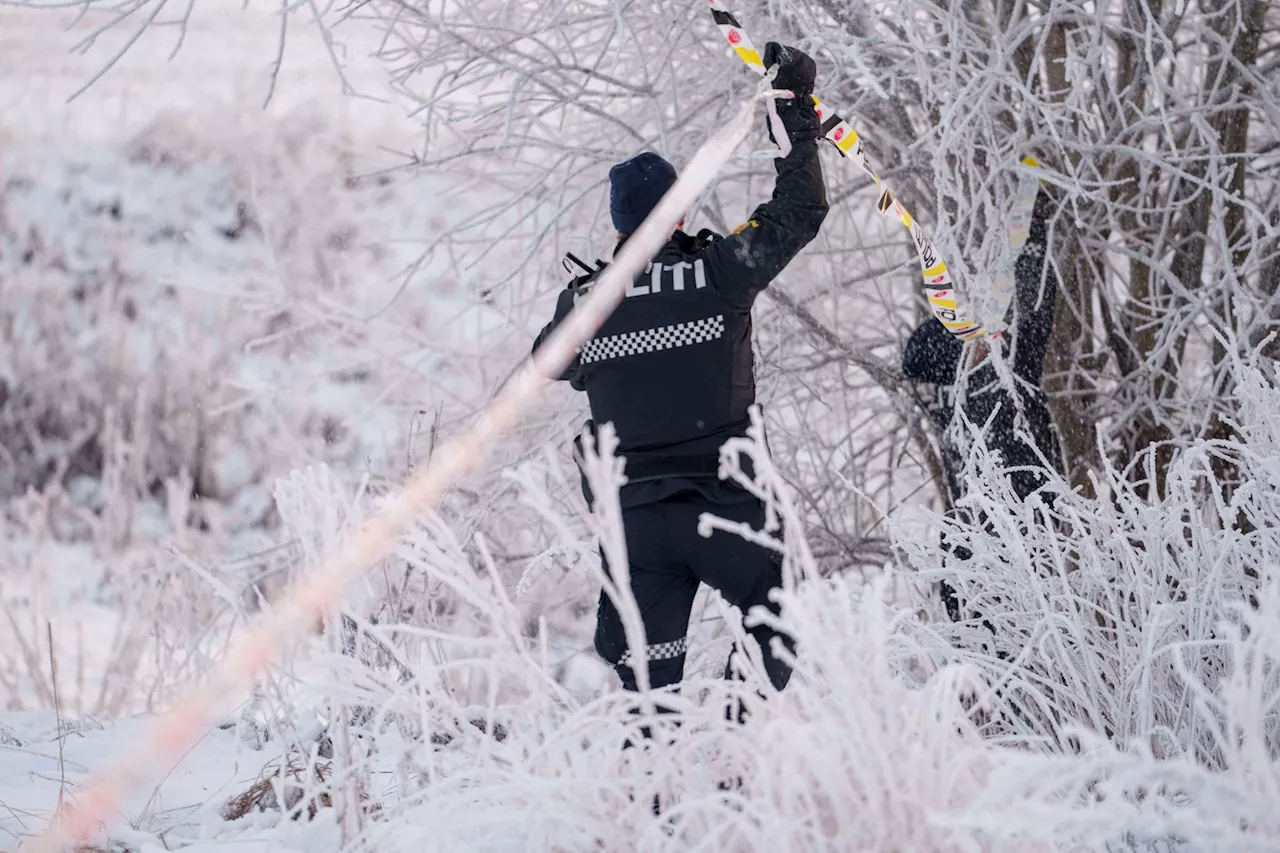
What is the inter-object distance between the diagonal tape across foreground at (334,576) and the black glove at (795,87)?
0.06 meters

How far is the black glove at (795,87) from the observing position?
269 centimetres

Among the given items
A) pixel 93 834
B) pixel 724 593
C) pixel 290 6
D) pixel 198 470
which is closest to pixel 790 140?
pixel 724 593

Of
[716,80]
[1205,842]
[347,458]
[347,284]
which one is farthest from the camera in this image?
[347,284]

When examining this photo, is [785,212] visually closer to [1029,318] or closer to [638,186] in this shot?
[638,186]

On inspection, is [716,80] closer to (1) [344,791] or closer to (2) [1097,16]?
(2) [1097,16]

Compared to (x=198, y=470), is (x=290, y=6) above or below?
above

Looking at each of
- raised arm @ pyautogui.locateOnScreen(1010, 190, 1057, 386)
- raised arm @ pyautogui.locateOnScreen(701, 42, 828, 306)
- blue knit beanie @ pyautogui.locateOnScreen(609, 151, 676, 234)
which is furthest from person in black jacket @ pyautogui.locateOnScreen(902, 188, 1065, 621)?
blue knit beanie @ pyautogui.locateOnScreen(609, 151, 676, 234)

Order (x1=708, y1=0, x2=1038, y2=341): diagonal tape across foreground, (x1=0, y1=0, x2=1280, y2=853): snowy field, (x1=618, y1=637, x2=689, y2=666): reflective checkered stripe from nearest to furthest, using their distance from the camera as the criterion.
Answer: (x1=0, y1=0, x2=1280, y2=853): snowy field → (x1=618, y1=637, x2=689, y2=666): reflective checkered stripe → (x1=708, y1=0, x2=1038, y2=341): diagonal tape across foreground

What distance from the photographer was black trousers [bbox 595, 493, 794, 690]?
2568 millimetres

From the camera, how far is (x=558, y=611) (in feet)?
29.2

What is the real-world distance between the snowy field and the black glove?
2.19ft

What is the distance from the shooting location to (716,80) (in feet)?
14.4

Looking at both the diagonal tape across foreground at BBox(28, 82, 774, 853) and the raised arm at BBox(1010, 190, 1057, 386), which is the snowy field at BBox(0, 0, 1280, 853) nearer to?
the diagonal tape across foreground at BBox(28, 82, 774, 853)

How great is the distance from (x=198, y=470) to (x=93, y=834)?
871 centimetres
